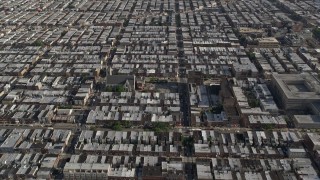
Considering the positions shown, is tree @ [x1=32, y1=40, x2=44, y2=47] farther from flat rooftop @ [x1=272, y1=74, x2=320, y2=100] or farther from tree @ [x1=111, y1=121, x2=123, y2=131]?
flat rooftop @ [x1=272, y1=74, x2=320, y2=100]

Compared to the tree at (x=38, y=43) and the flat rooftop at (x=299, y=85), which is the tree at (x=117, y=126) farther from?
the tree at (x=38, y=43)

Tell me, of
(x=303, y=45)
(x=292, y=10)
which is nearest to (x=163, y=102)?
(x=303, y=45)

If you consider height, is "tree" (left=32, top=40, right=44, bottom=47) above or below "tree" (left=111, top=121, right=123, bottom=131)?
below

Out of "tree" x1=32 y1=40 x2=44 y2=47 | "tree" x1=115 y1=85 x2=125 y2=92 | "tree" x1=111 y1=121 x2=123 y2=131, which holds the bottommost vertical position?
"tree" x1=32 y1=40 x2=44 y2=47

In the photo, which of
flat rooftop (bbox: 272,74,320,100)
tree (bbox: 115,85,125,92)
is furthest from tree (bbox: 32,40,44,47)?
flat rooftop (bbox: 272,74,320,100)

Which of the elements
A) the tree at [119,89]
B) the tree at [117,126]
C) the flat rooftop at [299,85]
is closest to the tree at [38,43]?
the tree at [119,89]

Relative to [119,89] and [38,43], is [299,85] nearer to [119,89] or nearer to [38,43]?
[119,89]

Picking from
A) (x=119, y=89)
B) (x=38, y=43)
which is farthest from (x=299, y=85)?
(x=38, y=43)

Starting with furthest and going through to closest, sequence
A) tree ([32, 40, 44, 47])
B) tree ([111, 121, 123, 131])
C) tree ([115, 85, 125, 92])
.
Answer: tree ([32, 40, 44, 47]) < tree ([115, 85, 125, 92]) < tree ([111, 121, 123, 131])

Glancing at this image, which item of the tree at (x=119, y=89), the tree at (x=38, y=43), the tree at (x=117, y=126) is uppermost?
the tree at (x=117, y=126)

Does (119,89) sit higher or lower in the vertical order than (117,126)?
lower

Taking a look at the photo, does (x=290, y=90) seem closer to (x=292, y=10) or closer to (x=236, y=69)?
(x=236, y=69)
